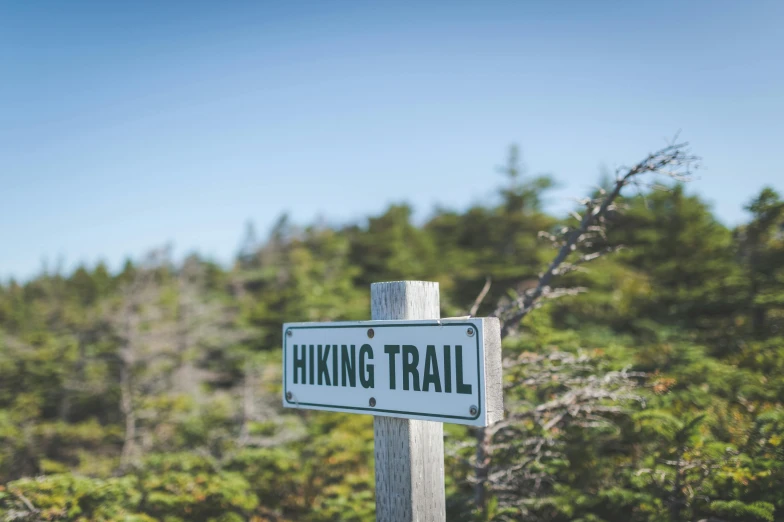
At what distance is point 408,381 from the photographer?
1787 millimetres

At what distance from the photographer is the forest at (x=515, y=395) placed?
11.2 feet

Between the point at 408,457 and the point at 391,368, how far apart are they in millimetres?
316

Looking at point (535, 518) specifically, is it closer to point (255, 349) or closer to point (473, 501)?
point (473, 501)

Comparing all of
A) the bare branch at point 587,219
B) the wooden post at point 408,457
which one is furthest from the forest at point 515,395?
the wooden post at point 408,457

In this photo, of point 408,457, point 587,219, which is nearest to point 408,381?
point 408,457

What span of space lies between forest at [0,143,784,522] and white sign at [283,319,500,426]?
1.65 meters

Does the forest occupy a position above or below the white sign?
below

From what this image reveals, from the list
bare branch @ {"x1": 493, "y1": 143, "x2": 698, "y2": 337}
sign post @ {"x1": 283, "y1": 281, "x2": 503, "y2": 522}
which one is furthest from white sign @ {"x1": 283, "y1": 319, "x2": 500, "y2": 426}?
bare branch @ {"x1": 493, "y1": 143, "x2": 698, "y2": 337}

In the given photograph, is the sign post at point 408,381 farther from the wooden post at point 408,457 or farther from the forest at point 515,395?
the forest at point 515,395

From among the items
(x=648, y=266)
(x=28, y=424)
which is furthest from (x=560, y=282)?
(x=28, y=424)

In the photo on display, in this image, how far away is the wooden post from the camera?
178 cm

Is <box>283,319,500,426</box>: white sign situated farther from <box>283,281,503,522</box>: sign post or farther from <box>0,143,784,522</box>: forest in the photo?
<box>0,143,784,522</box>: forest

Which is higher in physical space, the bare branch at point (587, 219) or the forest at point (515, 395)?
the bare branch at point (587, 219)

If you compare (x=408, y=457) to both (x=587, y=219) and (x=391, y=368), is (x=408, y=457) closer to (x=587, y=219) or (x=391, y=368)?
(x=391, y=368)
